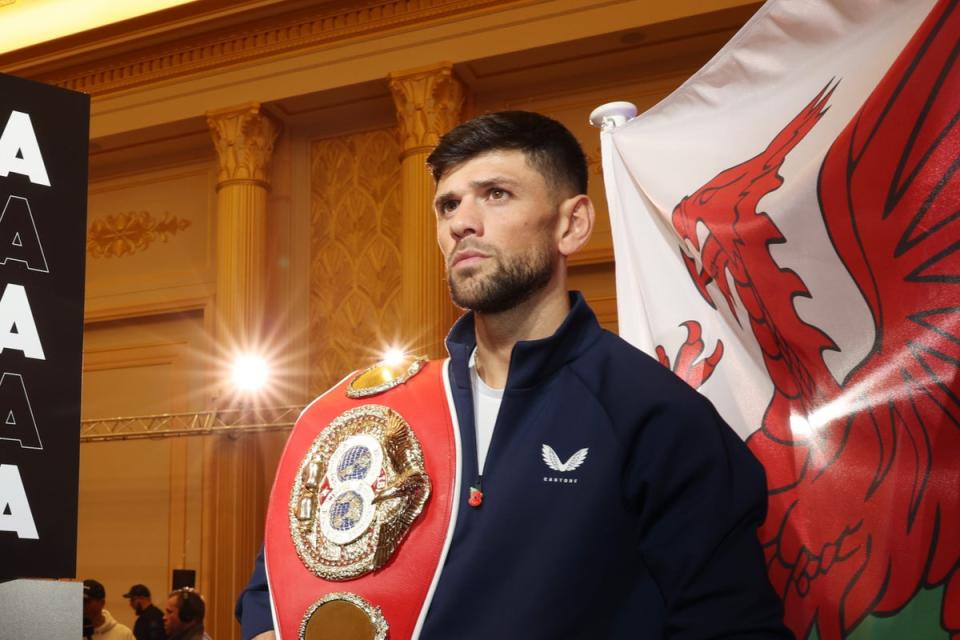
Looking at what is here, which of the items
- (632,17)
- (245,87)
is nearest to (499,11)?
(632,17)

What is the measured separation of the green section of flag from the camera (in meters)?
1.37

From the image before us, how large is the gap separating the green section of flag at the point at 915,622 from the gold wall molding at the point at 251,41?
285 inches

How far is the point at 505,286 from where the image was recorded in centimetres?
156

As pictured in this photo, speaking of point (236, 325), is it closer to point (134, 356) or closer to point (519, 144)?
point (134, 356)

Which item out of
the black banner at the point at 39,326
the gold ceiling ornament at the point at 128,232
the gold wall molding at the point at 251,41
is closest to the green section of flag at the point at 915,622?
the black banner at the point at 39,326

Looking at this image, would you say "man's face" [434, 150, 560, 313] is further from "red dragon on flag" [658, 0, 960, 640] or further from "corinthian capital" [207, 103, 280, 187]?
"corinthian capital" [207, 103, 280, 187]

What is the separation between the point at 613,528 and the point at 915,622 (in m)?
0.43

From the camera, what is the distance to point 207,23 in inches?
352

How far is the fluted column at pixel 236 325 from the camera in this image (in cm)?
837

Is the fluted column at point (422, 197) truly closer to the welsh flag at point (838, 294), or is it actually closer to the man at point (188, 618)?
the man at point (188, 618)

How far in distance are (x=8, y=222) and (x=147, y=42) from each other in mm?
8219

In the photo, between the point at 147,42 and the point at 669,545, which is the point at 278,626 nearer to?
the point at 669,545

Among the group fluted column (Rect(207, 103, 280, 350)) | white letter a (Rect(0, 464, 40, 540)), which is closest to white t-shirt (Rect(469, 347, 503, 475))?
white letter a (Rect(0, 464, 40, 540))

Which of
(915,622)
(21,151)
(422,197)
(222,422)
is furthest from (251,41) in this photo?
(915,622)
